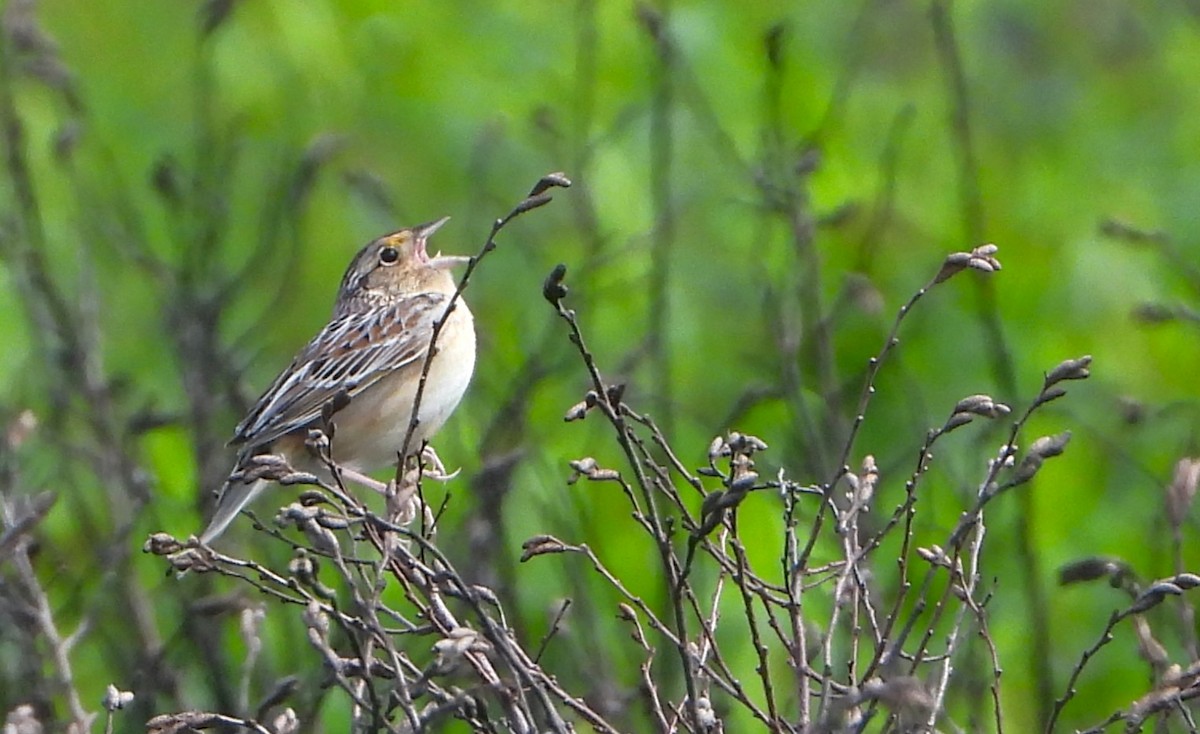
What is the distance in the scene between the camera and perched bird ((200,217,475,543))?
6676 millimetres

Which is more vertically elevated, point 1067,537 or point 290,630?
point 1067,537

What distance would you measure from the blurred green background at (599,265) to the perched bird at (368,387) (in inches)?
11.6

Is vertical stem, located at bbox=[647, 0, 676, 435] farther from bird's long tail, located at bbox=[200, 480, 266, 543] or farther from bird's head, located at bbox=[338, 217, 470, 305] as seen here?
bird's long tail, located at bbox=[200, 480, 266, 543]

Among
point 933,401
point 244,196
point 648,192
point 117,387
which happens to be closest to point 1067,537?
point 933,401

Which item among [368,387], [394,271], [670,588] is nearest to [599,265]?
[394,271]

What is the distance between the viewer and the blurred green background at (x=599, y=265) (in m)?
7.14

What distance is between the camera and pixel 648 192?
888 cm

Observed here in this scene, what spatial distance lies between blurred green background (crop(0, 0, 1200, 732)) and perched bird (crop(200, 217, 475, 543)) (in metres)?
0.29

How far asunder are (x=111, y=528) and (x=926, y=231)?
4.16 m

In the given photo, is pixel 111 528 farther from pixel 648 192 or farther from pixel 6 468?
pixel 648 192

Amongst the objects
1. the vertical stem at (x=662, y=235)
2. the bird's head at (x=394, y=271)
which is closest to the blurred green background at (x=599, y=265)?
the vertical stem at (x=662, y=235)

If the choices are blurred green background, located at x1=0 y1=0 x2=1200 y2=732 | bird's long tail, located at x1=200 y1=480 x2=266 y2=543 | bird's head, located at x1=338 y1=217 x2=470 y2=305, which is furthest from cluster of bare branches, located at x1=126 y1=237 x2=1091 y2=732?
bird's head, located at x1=338 y1=217 x2=470 y2=305

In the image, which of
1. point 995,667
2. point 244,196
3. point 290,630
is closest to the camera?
point 995,667

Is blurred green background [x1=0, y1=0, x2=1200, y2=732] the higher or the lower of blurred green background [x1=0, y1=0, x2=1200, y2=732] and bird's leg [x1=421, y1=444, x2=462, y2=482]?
the higher
